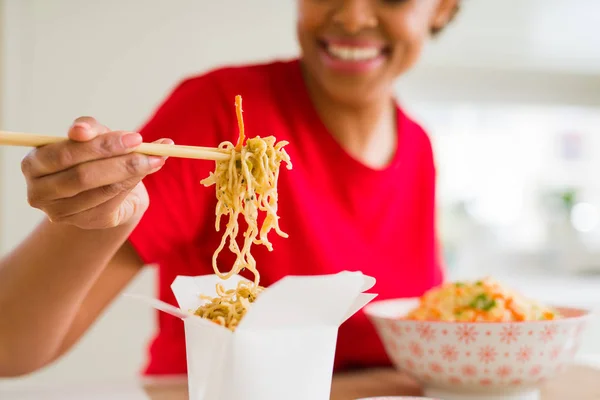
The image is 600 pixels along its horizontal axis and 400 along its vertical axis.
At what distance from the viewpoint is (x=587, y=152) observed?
11.2ft

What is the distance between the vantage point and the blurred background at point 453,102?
2436mm

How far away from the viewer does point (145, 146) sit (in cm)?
65

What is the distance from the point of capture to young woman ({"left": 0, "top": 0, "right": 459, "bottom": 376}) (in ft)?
3.22

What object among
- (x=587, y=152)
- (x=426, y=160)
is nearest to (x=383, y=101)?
(x=426, y=160)

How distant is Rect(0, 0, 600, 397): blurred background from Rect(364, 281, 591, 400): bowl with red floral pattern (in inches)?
39.4

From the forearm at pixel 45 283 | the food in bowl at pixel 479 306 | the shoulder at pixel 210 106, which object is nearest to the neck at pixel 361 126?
the shoulder at pixel 210 106

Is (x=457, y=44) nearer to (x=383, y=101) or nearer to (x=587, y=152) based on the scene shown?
(x=587, y=152)

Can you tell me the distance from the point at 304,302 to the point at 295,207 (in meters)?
0.56

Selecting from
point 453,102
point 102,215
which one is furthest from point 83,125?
point 453,102

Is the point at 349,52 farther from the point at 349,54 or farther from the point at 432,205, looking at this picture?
the point at 432,205

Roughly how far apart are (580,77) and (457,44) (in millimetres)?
702

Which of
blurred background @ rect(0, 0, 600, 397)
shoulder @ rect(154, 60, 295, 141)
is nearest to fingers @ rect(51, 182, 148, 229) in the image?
shoulder @ rect(154, 60, 295, 141)

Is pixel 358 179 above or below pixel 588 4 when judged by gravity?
below

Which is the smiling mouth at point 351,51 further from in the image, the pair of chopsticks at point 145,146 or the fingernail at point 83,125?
the fingernail at point 83,125
